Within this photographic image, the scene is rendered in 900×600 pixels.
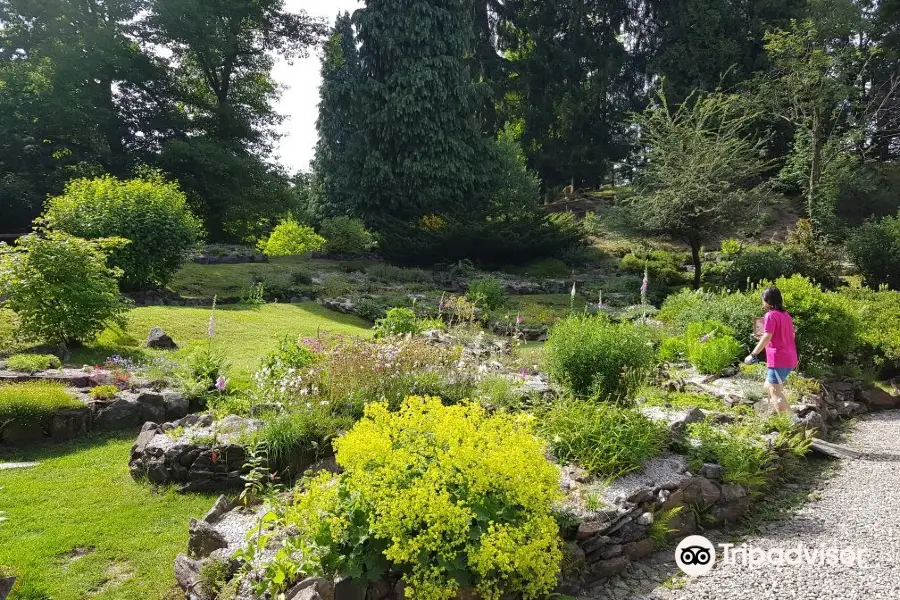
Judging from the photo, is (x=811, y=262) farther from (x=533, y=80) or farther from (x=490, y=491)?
(x=533, y=80)

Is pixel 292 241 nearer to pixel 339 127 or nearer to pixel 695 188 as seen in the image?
pixel 339 127

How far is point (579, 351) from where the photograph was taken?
17.3 feet

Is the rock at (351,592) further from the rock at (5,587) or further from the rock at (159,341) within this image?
the rock at (159,341)

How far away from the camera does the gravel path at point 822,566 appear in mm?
3080

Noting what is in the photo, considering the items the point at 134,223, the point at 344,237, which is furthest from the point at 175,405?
the point at 344,237

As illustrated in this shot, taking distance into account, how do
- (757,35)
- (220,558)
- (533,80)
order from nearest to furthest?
1. (220,558)
2. (757,35)
3. (533,80)

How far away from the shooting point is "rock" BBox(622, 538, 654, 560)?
3474 mm

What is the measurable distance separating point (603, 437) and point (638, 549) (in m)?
0.83

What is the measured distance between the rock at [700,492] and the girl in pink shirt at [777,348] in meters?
1.92

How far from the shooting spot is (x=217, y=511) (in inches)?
138

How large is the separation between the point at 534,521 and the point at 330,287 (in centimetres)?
1159

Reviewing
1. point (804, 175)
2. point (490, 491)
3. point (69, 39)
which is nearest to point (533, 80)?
point (804, 175)

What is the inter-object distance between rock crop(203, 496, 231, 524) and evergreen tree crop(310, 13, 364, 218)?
19188 millimetres

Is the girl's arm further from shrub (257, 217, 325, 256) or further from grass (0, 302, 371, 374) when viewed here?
shrub (257, 217, 325, 256)
